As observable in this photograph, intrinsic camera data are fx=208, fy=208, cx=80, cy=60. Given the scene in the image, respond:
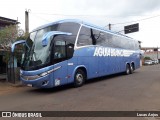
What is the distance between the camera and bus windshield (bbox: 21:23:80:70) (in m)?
9.92

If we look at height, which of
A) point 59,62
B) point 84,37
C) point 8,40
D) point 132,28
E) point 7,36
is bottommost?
point 59,62

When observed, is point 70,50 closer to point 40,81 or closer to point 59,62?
point 59,62

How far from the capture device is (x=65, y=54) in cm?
1084

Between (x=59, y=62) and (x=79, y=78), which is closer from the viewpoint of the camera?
(x=59, y=62)

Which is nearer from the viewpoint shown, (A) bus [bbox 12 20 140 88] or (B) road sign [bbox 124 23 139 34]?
(A) bus [bbox 12 20 140 88]

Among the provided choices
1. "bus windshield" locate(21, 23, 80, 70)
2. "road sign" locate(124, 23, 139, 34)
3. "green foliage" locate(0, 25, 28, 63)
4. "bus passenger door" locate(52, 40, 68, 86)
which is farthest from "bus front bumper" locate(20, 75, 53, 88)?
"road sign" locate(124, 23, 139, 34)

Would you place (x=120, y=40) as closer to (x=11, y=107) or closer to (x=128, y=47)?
(x=128, y=47)

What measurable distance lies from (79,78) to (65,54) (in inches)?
72.1

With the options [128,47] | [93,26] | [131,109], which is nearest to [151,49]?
[128,47]

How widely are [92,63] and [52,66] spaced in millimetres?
3836

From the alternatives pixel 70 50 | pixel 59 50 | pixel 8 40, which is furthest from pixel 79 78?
pixel 8 40

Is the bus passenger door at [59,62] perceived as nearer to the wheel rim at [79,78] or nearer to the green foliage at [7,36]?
the wheel rim at [79,78]

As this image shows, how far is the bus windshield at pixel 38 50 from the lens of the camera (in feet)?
32.6

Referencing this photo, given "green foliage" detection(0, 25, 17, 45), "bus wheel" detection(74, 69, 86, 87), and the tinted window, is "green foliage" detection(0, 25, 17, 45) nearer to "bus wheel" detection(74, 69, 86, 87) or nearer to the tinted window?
the tinted window
